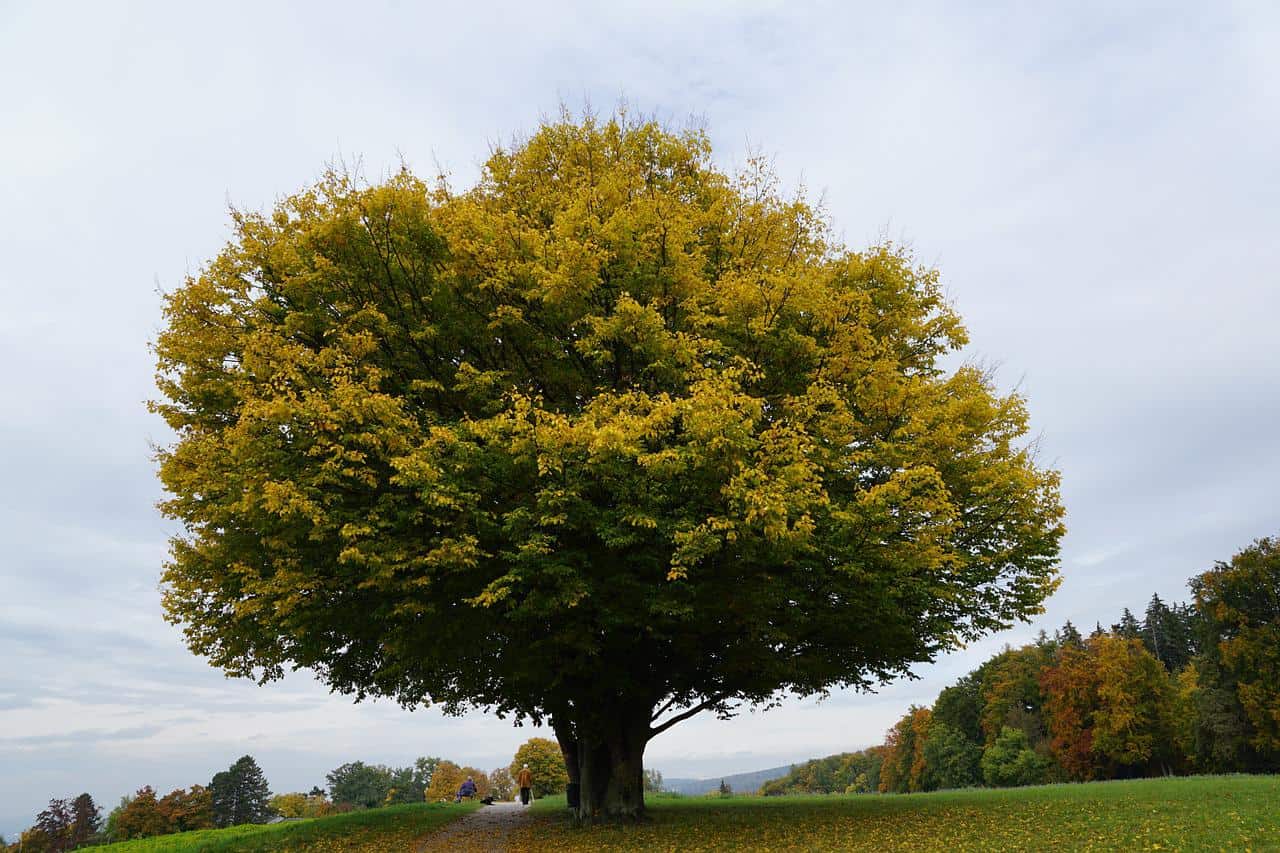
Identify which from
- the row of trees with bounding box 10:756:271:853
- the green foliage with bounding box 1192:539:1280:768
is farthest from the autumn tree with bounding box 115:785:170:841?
the green foliage with bounding box 1192:539:1280:768

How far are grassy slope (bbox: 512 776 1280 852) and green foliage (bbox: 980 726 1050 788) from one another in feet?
168

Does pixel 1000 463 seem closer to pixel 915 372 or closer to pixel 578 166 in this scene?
pixel 915 372

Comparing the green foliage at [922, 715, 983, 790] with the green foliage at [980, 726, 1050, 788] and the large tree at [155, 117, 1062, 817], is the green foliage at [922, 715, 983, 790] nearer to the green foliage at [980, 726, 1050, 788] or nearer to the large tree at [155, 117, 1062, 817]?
the green foliage at [980, 726, 1050, 788]

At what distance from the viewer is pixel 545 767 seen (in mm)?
48438

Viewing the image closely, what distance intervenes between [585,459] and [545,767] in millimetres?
41140

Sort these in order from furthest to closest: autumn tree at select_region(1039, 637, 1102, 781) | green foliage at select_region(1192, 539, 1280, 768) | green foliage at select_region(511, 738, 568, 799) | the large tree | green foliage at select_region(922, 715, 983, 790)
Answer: green foliage at select_region(922, 715, 983, 790) → autumn tree at select_region(1039, 637, 1102, 781) → green foliage at select_region(511, 738, 568, 799) → green foliage at select_region(1192, 539, 1280, 768) → the large tree

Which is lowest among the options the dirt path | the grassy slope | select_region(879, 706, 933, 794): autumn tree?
select_region(879, 706, 933, 794): autumn tree

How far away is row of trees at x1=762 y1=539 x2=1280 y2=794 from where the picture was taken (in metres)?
45.4

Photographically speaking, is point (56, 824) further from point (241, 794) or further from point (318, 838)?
point (318, 838)

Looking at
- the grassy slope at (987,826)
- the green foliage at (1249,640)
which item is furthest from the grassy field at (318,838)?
the green foliage at (1249,640)

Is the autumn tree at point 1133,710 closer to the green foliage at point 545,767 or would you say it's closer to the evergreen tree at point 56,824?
the green foliage at point 545,767

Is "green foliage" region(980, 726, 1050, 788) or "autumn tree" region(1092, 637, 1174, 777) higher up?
"autumn tree" region(1092, 637, 1174, 777)

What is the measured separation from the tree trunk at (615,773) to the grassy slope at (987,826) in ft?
2.70

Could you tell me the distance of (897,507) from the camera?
15234mm
